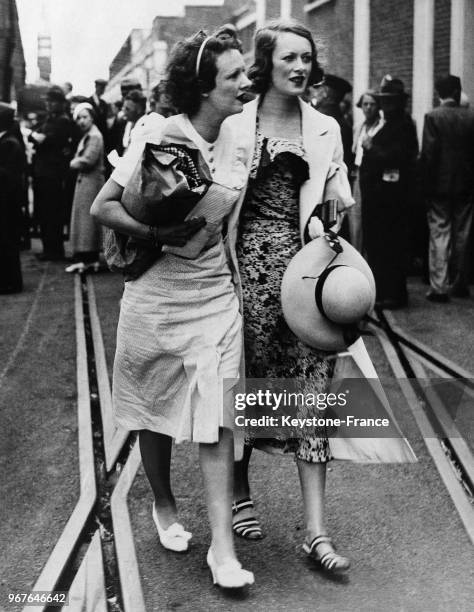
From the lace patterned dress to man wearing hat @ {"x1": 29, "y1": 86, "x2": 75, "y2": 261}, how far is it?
9.64 m

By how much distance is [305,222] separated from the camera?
3.93 m

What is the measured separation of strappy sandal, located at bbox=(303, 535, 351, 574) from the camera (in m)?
3.66

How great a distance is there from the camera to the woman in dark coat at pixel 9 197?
1021 centimetres

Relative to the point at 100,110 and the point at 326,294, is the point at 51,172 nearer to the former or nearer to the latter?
the point at 100,110

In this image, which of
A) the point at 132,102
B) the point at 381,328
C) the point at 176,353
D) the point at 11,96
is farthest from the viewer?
the point at 11,96

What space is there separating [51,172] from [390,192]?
530 cm

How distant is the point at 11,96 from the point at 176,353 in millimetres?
13449

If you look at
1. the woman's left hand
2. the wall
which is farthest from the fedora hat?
the wall

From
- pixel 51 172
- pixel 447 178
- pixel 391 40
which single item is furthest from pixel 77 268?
pixel 391 40

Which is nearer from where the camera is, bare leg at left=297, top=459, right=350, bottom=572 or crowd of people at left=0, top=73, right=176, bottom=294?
bare leg at left=297, top=459, right=350, bottom=572

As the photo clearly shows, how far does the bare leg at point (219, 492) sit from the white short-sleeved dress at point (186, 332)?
70 millimetres

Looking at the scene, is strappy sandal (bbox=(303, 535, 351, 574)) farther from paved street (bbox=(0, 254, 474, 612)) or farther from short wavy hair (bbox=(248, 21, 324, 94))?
short wavy hair (bbox=(248, 21, 324, 94))

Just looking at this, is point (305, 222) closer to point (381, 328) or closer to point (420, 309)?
point (381, 328)

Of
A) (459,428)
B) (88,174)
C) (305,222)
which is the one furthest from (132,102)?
(305,222)
